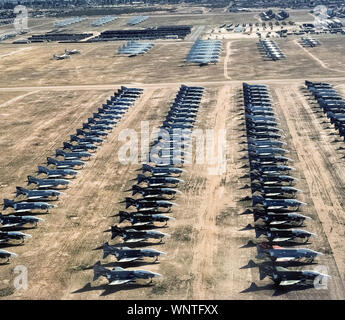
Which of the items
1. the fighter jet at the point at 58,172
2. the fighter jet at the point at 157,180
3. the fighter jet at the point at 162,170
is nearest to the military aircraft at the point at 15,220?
the fighter jet at the point at 58,172

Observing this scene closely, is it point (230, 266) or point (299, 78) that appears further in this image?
point (299, 78)

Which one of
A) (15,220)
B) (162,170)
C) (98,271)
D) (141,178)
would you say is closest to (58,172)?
(15,220)

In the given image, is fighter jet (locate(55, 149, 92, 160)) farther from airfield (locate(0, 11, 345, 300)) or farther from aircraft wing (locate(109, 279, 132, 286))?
aircraft wing (locate(109, 279, 132, 286))

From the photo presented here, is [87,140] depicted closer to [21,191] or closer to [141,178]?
[21,191]

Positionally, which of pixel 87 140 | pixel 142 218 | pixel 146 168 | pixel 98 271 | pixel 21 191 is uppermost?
pixel 87 140

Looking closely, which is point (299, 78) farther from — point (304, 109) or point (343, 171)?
point (343, 171)
